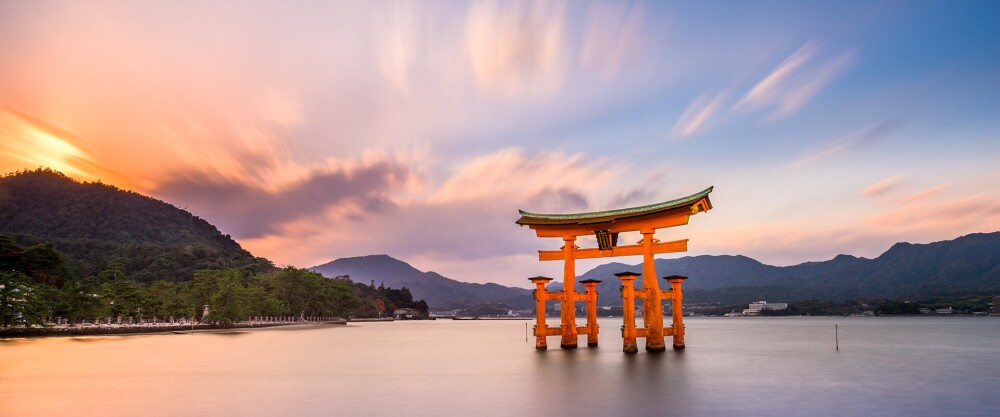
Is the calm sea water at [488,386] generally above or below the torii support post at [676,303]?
below

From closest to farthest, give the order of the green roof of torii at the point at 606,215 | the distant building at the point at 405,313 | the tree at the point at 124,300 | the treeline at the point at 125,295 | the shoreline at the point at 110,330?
the green roof of torii at the point at 606,215 → the shoreline at the point at 110,330 → the treeline at the point at 125,295 → the tree at the point at 124,300 → the distant building at the point at 405,313

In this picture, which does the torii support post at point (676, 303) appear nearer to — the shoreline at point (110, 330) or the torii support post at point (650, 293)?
the torii support post at point (650, 293)

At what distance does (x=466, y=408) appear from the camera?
15117 millimetres

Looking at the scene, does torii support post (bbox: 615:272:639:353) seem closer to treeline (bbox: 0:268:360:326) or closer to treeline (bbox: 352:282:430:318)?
treeline (bbox: 0:268:360:326)

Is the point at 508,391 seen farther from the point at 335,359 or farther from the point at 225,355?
the point at 225,355

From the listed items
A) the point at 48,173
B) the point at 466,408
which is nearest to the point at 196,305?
the point at 466,408

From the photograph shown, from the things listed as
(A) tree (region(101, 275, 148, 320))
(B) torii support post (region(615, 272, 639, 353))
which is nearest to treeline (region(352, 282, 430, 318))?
(A) tree (region(101, 275, 148, 320))

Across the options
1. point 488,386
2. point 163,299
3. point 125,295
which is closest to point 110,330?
point 125,295

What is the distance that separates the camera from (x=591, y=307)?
32.5 metres

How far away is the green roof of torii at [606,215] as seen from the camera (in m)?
25.1

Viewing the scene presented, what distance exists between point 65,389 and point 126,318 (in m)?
51.8

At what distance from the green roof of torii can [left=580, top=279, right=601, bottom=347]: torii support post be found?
371 cm

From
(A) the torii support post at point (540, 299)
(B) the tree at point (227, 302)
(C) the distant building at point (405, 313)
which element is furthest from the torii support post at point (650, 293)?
(C) the distant building at point (405, 313)

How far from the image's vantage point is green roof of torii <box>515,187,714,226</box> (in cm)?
2512
